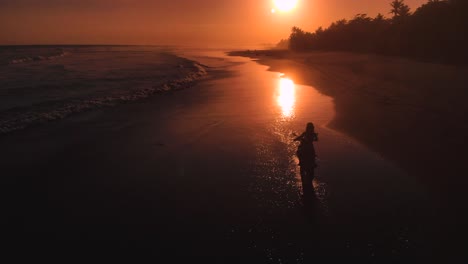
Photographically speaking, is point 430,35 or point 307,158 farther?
point 430,35

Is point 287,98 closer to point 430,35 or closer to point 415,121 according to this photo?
point 415,121

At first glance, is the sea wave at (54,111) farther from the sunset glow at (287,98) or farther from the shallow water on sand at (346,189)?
the sunset glow at (287,98)

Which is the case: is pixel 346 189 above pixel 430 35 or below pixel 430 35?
below

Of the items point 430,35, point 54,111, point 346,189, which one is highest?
point 430,35

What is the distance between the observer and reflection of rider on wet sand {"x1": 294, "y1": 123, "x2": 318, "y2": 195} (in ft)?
27.1

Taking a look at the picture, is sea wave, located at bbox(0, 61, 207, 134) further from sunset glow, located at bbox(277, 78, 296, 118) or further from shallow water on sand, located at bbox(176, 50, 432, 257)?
sunset glow, located at bbox(277, 78, 296, 118)

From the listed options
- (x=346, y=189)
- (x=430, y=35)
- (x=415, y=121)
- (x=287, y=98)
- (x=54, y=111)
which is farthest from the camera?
(x=430, y=35)

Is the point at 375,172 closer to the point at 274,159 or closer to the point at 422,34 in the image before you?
the point at 274,159

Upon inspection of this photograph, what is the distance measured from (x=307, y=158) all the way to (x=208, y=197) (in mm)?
2702

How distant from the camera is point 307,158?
27.2 feet

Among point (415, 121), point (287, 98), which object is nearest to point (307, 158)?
point (415, 121)

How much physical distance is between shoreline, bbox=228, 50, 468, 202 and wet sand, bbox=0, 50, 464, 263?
68cm

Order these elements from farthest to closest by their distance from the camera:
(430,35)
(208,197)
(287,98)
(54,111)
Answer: (430,35), (287,98), (54,111), (208,197)

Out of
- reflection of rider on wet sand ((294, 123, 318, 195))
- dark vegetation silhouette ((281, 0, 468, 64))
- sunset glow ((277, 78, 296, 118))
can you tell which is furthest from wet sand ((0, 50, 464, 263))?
dark vegetation silhouette ((281, 0, 468, 64))
